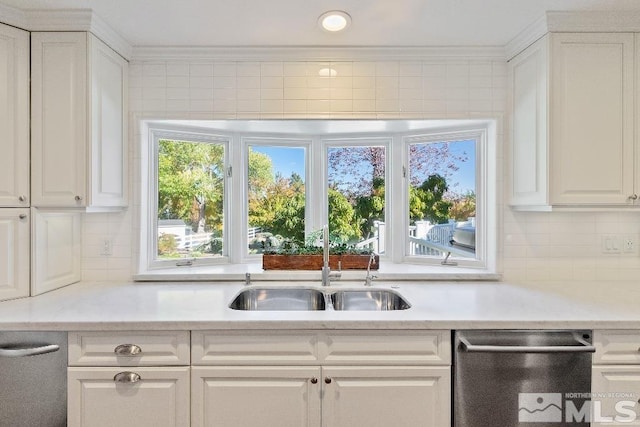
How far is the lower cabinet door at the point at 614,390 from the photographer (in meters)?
1.52

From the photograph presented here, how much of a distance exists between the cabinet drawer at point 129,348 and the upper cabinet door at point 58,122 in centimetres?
69

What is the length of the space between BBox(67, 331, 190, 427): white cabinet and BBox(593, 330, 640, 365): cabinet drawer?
1718mm

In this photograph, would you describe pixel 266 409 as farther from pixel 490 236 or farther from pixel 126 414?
pixel 490 236

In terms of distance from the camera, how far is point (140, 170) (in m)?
2.19

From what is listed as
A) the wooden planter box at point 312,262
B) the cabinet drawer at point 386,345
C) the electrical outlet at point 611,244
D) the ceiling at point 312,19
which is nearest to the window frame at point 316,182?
the wooden planter box at point 312,262

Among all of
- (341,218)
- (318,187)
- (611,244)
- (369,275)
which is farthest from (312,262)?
(611,244)

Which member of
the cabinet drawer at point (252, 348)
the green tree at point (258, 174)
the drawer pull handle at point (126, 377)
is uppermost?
the green tree at point (258, 174)

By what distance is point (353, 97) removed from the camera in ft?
7.14

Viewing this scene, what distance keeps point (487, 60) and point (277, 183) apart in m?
1.56

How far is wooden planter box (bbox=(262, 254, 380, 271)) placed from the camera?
228cm

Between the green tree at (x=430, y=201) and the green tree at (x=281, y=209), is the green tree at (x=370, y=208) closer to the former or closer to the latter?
the green tree at (x=430, y=201)

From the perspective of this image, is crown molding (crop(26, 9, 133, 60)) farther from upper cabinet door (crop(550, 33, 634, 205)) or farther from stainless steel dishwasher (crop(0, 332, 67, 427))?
upper cabinet door (crop(550, 33, 634, 205))

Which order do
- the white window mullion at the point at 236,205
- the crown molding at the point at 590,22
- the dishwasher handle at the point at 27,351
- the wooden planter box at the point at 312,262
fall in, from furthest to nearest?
the white window mullion at the point at 236,205
the wooden planter box at the point at 312,262
the crown molding at the point at 590,22
the dishwasher handle at the point at 27,351

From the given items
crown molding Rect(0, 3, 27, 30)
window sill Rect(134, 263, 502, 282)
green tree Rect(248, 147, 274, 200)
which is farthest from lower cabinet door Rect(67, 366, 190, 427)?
crown molding Rect(0, 3, 27, 30)
